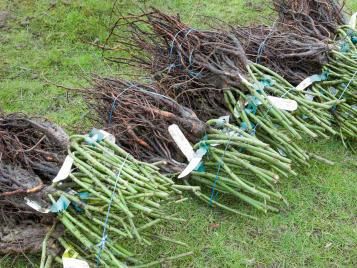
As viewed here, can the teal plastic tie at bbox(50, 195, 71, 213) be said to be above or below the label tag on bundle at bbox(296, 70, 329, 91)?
below

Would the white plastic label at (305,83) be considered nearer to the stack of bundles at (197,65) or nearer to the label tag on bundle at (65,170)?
the stack of bundles at (197,65)

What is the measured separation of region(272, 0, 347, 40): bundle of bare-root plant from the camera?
354 cm

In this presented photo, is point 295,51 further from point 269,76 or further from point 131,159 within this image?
point 131,159

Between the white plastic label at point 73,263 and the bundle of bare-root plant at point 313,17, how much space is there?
2.20m

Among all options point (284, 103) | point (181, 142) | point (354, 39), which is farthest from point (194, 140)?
point (354, 39)

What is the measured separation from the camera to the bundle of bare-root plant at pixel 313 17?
140 inches

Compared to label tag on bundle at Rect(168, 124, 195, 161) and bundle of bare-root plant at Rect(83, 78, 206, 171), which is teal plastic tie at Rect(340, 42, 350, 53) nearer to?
bundle of bare-root plant at Rect(83, 78, 206, 171)

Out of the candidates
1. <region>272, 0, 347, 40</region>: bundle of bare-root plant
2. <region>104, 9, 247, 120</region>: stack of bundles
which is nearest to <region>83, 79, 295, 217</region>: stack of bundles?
<region>104, 9, 247, 120</region>: stack of bundles

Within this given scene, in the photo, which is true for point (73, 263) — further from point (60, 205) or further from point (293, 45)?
point (293, 45)

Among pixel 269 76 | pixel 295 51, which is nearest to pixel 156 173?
pixel 269 76

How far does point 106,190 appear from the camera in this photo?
2.18 m

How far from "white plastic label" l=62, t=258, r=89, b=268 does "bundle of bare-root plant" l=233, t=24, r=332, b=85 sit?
175 cm

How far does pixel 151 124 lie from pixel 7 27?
261cm

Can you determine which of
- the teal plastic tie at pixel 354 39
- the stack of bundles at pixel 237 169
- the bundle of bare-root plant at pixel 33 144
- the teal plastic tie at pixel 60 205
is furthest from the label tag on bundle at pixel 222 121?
the teal plastic tie at pixel 354 39
